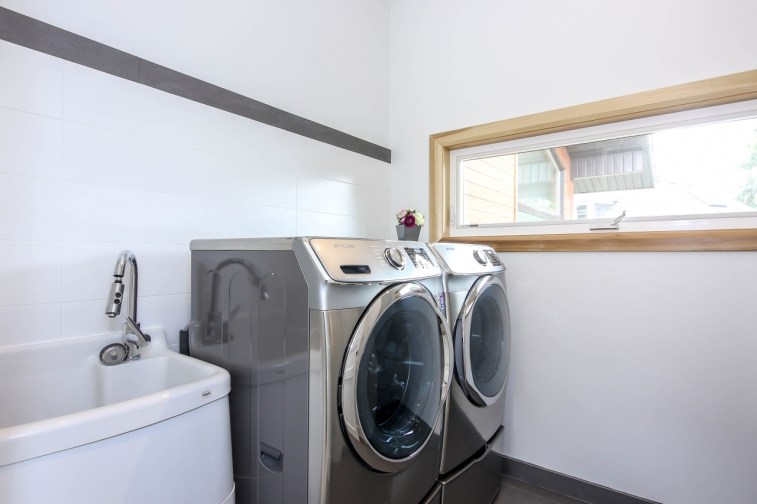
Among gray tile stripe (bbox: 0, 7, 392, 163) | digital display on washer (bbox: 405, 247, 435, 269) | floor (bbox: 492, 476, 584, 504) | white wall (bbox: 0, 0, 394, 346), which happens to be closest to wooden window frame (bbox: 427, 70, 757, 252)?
white wall (bbox: 0, 0, 394, 346)

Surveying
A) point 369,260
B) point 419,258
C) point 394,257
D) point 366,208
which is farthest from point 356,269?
point 366,208

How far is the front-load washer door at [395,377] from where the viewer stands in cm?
98

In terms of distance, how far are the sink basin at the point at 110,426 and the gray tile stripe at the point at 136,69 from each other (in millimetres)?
921

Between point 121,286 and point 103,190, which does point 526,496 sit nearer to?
point 121,286

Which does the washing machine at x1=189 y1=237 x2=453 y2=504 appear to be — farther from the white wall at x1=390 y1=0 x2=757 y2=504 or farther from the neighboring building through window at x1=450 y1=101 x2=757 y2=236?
the neighboring building through window at x1=450 y1=101 x2=757 y2=236

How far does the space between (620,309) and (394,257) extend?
1308 millimetres

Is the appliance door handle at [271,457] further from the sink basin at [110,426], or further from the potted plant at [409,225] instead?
the potted plant at [409,225]

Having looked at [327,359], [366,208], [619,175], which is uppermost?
[619,175]

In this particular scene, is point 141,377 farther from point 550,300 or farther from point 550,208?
point 550,208

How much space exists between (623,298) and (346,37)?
210 centimetres

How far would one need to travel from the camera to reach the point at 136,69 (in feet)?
4.41

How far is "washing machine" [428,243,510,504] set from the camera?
1.41 meters

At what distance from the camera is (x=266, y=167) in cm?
177

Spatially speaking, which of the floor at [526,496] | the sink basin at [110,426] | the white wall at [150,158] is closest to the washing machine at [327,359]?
the sink basin at [110,426]
